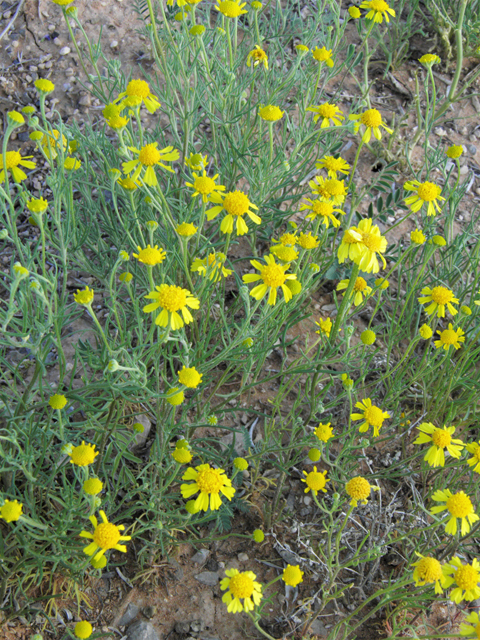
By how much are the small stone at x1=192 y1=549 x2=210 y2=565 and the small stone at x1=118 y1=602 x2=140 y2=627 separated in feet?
1.02

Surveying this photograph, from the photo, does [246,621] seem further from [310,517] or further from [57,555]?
[57,555]

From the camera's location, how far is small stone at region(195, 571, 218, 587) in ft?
7.69

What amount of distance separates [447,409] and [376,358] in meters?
0.48

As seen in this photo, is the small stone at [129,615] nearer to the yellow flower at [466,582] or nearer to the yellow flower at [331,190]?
the yellow flower at [466,582]

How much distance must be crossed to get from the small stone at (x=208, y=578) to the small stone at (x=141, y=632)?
10.8 inches

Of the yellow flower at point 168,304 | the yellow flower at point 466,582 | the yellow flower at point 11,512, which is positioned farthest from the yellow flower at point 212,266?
the yellow flower at point 466,582

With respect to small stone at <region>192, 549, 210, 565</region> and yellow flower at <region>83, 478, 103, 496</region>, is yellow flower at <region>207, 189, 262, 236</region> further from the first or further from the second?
small stone at <region>192, 549, 210, 565</region>

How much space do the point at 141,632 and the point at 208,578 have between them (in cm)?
35

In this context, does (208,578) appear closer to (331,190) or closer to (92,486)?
(92,486)

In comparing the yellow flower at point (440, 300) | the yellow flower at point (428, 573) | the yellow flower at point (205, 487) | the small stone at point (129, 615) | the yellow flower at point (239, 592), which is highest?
the yellow flower at point (440, 300)

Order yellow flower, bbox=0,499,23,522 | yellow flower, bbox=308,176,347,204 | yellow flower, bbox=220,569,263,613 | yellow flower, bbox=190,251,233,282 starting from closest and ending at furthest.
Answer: yellow flower, bbox=0,499,23,522
yellow flower, bbox=220,569,263,613
yellow flower, bbox=190,251,233,282
yellow flower, bbox=308,176,347,204

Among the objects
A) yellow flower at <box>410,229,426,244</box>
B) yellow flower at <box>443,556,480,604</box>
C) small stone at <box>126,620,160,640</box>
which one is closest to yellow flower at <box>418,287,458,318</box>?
yellow flower at <box>410,229,426,244</box>

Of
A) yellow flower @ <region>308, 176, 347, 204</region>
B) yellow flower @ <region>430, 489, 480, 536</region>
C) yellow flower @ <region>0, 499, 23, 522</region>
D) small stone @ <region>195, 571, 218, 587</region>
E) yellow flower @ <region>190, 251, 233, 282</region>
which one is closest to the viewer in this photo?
yellow flower @ <region>0, 499, 23, 522</region>

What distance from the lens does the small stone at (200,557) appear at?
2.40 m
